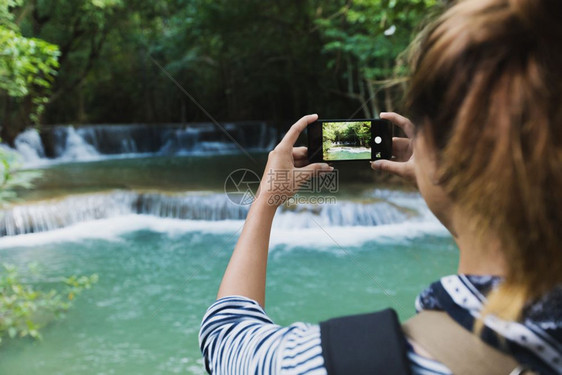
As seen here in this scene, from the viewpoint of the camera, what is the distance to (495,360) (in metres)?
0.41

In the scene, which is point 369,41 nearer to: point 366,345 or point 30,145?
point 30,145

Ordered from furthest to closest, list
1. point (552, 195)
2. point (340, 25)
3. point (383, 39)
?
point (340, 25)
point (383, 39)
point (552, 195)

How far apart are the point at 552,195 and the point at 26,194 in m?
7.32

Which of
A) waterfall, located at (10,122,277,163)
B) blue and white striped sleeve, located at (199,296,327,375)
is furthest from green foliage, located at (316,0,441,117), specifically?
blue and white striped sleeve, located at (199,296,327,375)

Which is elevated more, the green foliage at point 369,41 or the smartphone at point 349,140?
the green foliage at point 369,41

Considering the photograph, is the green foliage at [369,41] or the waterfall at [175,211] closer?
the waterfall at [175,211]

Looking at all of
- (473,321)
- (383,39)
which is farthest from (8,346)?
(383,39)

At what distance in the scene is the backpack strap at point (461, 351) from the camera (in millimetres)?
408

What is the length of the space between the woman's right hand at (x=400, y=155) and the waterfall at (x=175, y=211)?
5171mm

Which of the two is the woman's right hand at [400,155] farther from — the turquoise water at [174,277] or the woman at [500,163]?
the turquoise water at [174,277]

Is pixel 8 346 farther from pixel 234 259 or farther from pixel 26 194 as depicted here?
pixel 26 194

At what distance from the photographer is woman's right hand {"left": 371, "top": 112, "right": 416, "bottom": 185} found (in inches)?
29.7

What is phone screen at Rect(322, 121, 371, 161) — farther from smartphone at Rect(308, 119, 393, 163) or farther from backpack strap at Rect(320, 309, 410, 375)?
backpack strap at Rect(320, 309, 410, 375)

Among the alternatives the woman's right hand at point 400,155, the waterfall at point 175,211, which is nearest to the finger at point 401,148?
the woman's right hand at point 400,155
